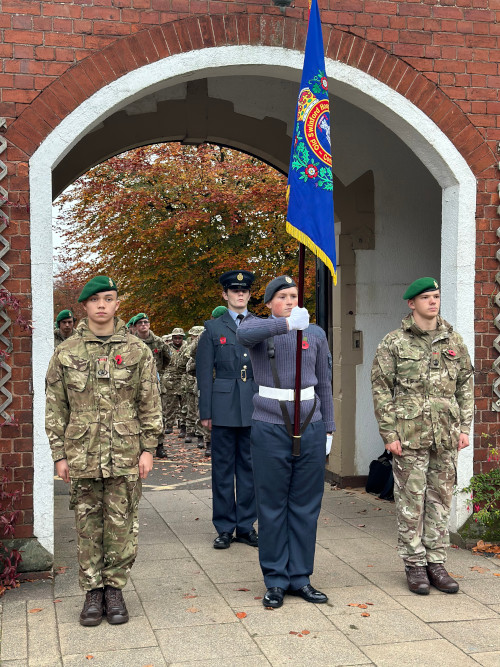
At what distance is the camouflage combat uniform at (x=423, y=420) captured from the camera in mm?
5152

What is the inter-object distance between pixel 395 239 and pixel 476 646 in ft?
16.6

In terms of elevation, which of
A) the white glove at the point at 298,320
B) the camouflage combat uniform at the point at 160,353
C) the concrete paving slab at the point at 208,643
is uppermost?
the white glove at the point at 298,320

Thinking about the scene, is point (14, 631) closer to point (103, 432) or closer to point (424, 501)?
point (103, 432)

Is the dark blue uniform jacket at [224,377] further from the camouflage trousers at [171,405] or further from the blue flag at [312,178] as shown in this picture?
the camouflage trousers at [171,405]

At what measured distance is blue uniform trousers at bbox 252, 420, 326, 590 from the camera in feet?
16.0

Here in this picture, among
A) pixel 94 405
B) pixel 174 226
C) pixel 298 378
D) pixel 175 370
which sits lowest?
pixel 175 370

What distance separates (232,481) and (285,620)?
1891 millimetres

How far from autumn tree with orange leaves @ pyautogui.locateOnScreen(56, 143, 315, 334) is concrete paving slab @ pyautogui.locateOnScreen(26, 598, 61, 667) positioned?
1183 cm

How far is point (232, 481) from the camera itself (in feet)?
21.0

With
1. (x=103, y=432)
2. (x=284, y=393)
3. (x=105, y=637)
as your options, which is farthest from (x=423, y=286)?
(x=105, y=637)

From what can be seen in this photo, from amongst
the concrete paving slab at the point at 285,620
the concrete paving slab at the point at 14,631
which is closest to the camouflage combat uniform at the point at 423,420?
the concrete paving slab at the point at 285,620

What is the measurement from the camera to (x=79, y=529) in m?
4.64

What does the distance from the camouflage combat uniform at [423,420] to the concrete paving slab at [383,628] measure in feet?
1.93

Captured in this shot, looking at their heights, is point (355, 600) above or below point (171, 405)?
below
